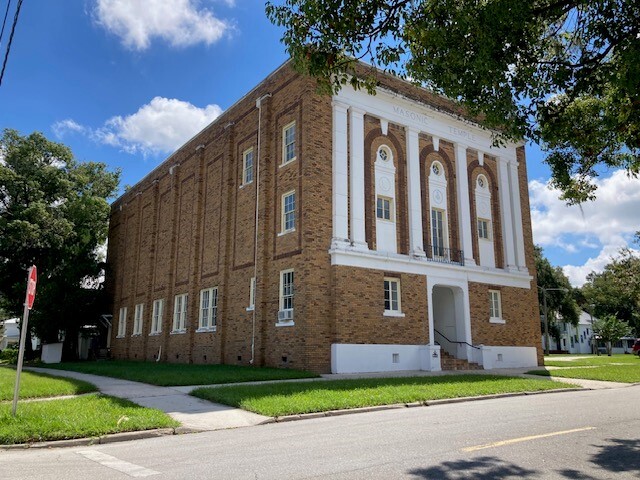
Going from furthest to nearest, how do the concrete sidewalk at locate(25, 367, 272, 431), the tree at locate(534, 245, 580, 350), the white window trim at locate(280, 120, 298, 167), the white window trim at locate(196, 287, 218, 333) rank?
1. the tree at locate(534, 245, 580, 350)
2. the white window trim at locate(196, 287, 218, 333)
3. the white window trim at locate(280, 120, 298, 167)
4. the concrete sidewalk at locate(25, 367, 272, 431)

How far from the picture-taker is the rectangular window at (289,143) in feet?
67.7

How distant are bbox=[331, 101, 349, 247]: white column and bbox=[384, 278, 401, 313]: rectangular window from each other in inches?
101

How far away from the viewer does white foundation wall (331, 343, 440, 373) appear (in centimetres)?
1800

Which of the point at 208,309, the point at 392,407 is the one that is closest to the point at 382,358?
the point at 392,407

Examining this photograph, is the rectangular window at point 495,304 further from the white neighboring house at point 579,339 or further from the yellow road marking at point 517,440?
the white neighboring house at point 579,339

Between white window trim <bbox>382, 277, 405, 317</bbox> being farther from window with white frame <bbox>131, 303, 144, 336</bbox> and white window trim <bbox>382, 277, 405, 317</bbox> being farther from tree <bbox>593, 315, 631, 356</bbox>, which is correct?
tree <bbox>593, 315, 631, 356</bbox>

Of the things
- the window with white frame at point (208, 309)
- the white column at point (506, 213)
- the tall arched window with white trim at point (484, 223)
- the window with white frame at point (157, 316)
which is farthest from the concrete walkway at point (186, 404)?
the window with white frame at point (157, 316)

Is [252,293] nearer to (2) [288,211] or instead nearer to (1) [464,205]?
(2) [288,211]

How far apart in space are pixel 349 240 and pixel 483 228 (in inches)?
343

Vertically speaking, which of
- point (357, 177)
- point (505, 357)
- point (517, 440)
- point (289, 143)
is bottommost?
point (517, 440)

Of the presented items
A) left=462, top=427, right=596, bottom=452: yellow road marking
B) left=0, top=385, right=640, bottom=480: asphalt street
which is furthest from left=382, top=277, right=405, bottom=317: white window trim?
left=462, top=427, right=596, bottom=452: yellow road marking

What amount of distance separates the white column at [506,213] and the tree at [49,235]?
25.2 meters

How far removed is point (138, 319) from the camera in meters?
32.8

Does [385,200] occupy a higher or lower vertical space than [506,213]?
lower
